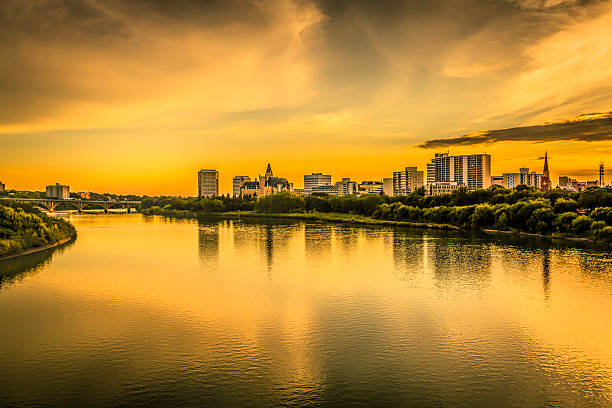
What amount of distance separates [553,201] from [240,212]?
350 feet

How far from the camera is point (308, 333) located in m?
25.4

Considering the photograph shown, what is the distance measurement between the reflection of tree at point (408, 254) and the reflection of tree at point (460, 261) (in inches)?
52.5

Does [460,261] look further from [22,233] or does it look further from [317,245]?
[22,233]

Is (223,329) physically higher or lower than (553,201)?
lower

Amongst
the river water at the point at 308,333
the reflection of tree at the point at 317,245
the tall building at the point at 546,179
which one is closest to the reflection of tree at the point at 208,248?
the river water at the point at 308,333

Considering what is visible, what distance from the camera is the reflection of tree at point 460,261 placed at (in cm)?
4012

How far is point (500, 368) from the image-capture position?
2062 centimetres

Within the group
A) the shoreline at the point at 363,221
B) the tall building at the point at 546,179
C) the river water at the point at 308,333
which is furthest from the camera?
the tall building at the point at 546,179

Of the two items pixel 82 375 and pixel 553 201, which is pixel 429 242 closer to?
pixel 553 201

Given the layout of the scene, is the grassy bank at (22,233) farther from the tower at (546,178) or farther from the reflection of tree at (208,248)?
the tower at (546,178)

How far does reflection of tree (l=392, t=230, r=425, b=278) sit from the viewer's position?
1797 inches

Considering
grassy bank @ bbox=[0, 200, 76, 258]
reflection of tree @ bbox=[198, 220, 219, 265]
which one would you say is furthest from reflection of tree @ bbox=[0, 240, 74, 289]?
reflection of tree @ bbox=[198, 220, 219, 265]

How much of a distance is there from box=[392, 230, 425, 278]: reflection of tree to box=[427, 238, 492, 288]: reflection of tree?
1334mm

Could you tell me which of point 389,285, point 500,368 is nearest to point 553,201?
point 389,285
